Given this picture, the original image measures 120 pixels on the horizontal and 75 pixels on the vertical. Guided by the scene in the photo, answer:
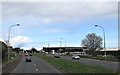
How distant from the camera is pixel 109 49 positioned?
191250 millimetres

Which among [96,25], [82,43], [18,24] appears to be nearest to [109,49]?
[82,43]

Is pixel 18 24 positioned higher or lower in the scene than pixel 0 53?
higher

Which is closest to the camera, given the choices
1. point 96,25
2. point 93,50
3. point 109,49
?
point 96,25

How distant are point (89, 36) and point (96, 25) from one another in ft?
309

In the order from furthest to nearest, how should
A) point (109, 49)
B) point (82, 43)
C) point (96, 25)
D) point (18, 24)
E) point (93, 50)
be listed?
point (109, 49), point (82, 43), point (93, 50), point (96, 25), point (18, 24)

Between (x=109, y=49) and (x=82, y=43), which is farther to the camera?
(x=109, y=49)

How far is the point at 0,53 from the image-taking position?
76.8 meters

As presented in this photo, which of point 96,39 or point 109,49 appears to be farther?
point 109,49

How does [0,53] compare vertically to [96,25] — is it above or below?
below

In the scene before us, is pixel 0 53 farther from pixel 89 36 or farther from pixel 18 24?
pixel 89 36

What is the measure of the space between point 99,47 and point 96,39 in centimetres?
469

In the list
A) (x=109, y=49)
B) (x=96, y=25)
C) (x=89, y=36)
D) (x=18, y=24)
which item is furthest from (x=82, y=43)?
(x=18, y=24)

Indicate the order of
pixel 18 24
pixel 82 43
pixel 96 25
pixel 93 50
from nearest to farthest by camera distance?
pixel 18 24 < pixel 96 25 < pixel 93 50 < pixel 82 43

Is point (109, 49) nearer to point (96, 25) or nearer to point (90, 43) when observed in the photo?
point (90, 43)
